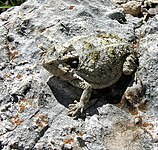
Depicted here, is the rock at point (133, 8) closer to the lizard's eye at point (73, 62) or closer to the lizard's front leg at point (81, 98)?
the lizard's eye at point (73, 62)

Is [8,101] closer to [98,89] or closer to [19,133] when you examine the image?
[19,133]

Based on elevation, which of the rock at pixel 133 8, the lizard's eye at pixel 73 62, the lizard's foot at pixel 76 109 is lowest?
the lizard's foot at pixel 76 109

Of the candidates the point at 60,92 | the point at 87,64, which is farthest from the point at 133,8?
the point at 60,92

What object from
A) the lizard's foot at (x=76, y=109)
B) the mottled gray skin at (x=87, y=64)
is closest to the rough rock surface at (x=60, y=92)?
the lizard's foot at (x=76, y=109)

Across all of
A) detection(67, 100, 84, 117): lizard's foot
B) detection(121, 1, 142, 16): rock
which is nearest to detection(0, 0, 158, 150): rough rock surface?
detection(67, 100, 84, 117): lizard's foot

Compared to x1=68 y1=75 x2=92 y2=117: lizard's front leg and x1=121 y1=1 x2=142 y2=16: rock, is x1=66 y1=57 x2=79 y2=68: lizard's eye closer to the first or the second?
x1=68 y1=75 x2=92 y2=117: lizard's front leg

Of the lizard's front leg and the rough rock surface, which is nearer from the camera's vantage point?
the rough rock surface
